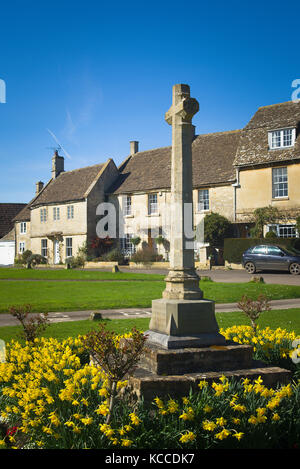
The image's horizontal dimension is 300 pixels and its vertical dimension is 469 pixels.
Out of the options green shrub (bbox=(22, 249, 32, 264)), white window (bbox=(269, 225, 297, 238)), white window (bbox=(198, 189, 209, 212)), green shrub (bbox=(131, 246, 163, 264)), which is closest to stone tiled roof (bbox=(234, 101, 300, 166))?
white window (bbox=(198, 189, 209, 212))

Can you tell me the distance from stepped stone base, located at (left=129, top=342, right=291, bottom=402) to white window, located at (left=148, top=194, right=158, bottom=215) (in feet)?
98.7

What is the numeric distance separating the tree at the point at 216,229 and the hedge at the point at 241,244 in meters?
1.97

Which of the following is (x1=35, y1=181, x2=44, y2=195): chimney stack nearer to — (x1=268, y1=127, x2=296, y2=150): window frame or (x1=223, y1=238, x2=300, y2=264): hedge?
(x1=223, y1=238, x2=300, y2=264): hedge

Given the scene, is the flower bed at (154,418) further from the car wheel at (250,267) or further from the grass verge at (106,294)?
the car wheel at (250,267)

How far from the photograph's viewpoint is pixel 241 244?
88.9 ft

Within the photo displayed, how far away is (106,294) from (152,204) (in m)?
20.5

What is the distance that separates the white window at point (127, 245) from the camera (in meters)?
37.2

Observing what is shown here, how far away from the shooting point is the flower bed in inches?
160

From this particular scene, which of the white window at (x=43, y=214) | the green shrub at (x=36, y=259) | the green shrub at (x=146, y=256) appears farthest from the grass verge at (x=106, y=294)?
the white window at (x=43, y=214)

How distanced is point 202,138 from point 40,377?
109ft

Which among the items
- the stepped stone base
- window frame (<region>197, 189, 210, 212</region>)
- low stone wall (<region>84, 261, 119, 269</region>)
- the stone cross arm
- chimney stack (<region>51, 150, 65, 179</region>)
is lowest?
the stepped stone base

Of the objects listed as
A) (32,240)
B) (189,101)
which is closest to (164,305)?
(189,101)
